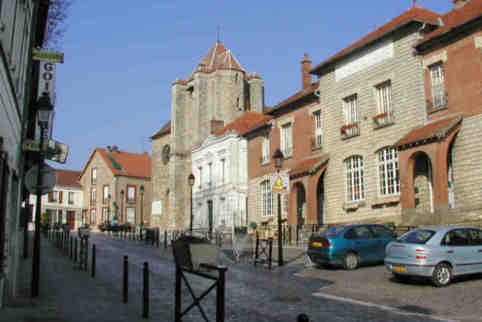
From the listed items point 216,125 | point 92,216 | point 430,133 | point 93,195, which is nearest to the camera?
point 430,133

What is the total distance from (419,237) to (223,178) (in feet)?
92.9

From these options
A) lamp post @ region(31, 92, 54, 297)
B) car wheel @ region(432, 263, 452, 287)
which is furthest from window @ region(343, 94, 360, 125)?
lamp post @ region(31, 92, 54, 297)

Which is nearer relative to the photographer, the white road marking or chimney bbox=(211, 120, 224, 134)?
the white road marking

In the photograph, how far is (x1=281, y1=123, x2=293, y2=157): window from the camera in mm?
31834

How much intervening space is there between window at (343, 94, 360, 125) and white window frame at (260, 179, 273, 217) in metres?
8.64

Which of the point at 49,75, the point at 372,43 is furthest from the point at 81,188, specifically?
the point at 49,75

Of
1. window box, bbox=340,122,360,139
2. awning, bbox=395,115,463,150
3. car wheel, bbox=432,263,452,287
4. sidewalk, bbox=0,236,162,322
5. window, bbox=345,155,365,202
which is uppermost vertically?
window box, bbox=340,122,360,139

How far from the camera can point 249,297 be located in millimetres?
11031

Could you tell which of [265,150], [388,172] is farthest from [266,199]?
[388,172]

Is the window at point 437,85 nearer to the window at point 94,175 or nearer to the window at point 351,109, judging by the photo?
the window at point 351,109

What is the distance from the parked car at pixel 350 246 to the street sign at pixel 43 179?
865 cm

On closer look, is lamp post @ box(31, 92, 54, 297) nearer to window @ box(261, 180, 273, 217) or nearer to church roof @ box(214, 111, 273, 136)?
window @ box(261, 180, 273, 217)

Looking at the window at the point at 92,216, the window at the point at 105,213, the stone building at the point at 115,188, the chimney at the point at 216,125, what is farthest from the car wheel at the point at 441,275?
the window at the point at 92,216

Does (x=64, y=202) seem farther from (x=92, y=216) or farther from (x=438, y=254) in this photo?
(x=438, y=254)
